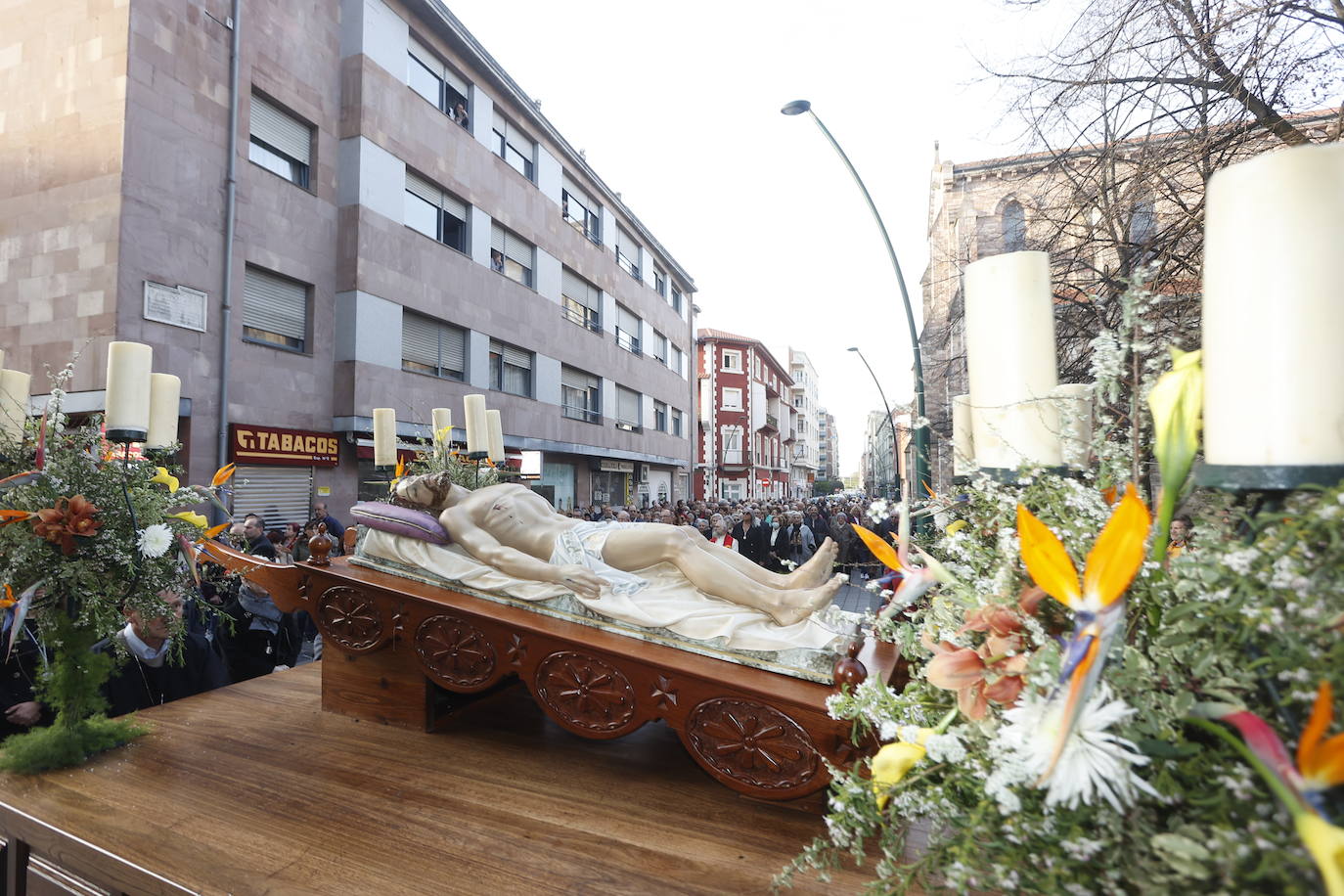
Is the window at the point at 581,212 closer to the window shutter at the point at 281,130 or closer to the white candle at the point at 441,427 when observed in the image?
the window shutter at the point at 281,130

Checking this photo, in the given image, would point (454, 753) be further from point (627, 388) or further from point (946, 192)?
point (946, 192)

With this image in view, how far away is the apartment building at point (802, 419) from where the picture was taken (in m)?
72.9

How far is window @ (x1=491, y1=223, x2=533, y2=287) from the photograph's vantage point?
15.1 m

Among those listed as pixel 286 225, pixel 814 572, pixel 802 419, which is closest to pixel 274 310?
pixel 286 225

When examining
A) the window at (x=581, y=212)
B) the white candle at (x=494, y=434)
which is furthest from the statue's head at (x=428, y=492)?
the window at (x=581, y=212)

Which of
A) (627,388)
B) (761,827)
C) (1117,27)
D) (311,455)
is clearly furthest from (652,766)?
(627,388)

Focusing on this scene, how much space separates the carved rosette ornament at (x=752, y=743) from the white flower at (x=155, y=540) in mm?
2323

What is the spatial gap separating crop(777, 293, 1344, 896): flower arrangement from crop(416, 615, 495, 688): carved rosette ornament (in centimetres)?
199

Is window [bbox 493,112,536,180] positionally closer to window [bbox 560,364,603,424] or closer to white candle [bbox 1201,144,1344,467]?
window [bbox 560,364,603,424]

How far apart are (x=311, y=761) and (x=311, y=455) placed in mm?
8770

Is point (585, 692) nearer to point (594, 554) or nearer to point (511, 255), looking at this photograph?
point (594, 554)

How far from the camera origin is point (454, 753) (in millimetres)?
2918

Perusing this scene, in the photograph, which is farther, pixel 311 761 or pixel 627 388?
pixel 627 388

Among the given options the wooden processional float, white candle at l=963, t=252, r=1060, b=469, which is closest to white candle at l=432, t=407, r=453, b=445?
the wooden processional float
